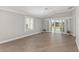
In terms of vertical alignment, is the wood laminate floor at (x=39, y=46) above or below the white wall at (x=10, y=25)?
below

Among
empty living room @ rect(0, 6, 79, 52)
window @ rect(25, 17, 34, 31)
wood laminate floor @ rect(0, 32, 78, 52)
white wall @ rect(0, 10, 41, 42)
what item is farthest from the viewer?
window @ rect(25, 17, 34, 31)

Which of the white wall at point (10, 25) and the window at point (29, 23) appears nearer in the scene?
the white wall at point (10, 25)

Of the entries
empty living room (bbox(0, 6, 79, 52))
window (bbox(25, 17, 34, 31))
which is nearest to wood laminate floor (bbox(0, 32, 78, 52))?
empty living room (bbox(0, 6, 79, 52))

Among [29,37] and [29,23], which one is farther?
[29,23]

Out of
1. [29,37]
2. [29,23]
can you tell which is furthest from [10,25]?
[29,23]

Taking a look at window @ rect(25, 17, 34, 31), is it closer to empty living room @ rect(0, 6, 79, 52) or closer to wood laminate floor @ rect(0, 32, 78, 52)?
empty living room @ rect(0, 6, 79, 52)

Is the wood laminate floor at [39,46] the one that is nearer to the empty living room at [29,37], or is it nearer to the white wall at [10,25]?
the empty living room at [29,37]

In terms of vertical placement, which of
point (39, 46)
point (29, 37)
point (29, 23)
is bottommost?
point (39, 46)

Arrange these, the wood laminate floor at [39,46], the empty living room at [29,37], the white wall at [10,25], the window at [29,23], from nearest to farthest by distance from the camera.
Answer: the wood laminate floor at [39,46] → the empty living room at [29,37] → the white wall at [10,25] → the window at [29,23]

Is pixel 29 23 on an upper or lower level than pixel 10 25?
upper

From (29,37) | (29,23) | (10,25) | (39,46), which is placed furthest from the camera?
(29,23)

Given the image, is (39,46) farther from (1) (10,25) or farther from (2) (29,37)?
(2) (29,37)

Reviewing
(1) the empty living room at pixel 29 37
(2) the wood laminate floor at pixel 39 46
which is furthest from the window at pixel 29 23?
(2) the wood laminate floor at pixel 39 46

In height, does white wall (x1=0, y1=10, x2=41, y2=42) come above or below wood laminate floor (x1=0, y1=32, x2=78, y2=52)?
above
